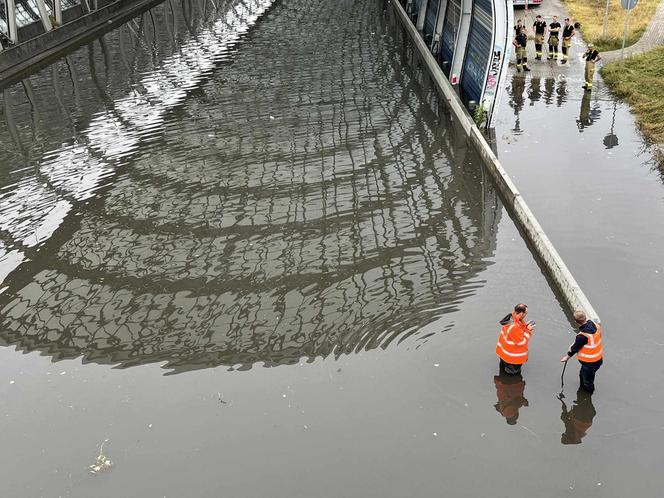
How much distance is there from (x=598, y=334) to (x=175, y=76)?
2073 centimetres

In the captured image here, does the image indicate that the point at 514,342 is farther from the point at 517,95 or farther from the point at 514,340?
the point at 517,95

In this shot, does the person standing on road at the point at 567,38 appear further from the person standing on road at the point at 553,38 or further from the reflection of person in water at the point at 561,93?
the reflection of person in water at the point at 561,93

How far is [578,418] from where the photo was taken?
8.27 meters

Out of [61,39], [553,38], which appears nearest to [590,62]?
[553,38]

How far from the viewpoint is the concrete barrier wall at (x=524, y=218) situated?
1017cm

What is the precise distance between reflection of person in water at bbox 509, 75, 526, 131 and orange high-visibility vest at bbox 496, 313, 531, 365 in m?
10.2

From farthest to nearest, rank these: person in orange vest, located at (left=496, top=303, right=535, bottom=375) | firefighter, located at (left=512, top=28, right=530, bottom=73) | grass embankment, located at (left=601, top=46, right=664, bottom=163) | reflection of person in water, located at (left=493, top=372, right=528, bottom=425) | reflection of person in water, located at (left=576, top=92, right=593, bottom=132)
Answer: firefighter, located at (left=512, top=28, right=530, bottom=73) < reflection of person in water, located at (left=576, top=92, right=593, bottom=132) < grass embankment, located at (left=601, top=46, right=664, bottom=163) < person in orange vest, located at (left=496, top=303, right=535, bottom=375) < reflection of person in water, located at (left=493, top=372, right=528, bottom=425)

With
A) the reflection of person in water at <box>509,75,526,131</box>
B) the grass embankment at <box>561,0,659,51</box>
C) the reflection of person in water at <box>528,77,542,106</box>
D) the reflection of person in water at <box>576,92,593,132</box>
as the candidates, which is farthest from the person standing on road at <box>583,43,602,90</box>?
the grass embankment at <box>561,0,659,51</box>

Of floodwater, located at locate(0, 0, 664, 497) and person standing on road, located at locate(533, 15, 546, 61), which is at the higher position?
person standing on road, located at locate(533, 15, 546, 61)

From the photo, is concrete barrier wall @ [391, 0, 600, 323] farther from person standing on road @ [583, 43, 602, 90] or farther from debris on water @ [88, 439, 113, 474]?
debris on water @ [88, 439, 113, 474]

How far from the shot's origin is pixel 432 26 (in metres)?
28.5

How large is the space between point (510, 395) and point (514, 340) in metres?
0.76

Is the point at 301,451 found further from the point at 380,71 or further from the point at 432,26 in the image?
the point at 432,26

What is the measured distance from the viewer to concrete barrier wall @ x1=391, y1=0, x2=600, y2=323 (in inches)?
400
